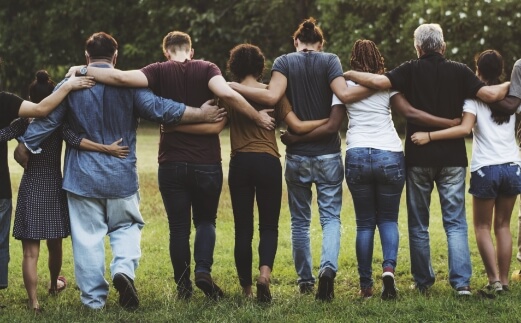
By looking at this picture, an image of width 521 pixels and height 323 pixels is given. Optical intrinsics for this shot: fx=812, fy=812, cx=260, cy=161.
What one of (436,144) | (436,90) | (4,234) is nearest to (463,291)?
(436,144)

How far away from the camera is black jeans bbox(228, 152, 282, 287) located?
5719 mm

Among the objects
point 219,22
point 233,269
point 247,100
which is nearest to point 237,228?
point 247,100

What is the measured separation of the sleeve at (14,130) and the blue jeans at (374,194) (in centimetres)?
232

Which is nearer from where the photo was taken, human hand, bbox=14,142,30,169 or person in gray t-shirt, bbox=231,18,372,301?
human hand, bbox=14,142,30,169

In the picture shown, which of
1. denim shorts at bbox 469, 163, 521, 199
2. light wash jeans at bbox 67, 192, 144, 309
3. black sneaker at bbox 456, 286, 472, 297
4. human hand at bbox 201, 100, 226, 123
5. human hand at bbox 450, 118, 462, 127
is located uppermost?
human hand at bbox 201, 100, 226, 123

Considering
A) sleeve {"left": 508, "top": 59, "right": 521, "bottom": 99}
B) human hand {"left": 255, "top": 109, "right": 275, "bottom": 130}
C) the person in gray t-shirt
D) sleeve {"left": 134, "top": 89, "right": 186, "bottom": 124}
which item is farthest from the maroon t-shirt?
sleeve {"left": 508, "top": 59, "right": 521, "bottom": 99}

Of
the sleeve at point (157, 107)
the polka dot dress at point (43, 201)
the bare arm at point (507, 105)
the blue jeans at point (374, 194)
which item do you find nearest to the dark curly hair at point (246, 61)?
the sleeve at point (157, 107)

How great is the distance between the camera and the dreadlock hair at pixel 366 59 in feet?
19.4

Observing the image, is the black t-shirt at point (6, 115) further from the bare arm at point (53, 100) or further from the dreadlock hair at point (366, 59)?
the dreadlock hair at point (366, 59)

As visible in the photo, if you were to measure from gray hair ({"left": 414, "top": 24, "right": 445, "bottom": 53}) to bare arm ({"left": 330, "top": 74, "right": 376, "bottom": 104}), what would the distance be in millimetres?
497

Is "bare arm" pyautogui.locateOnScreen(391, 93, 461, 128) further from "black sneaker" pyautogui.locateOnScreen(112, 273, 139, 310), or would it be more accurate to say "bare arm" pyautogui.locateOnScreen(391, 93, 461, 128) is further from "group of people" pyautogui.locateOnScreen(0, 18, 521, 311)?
"black sneaker" pyautogui.locateOnScreen(112, 273, 139, 310)

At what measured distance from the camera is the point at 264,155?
5742mm

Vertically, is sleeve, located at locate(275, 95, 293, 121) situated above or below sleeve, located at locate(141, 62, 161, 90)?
below

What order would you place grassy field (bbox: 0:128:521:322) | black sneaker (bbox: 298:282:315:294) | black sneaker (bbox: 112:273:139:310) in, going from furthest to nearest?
black sneaker (bbox: 298:282:315:294) → black sneaker (bbox: 112:273:139:310) → grassy field (bbox: 0:128:521:322)
